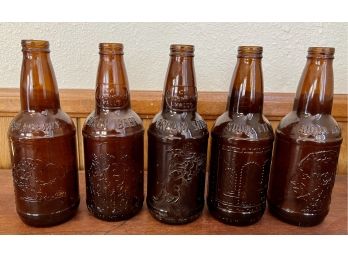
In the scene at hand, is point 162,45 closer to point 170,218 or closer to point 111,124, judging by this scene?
point 111,124

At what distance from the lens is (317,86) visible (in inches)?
25.2

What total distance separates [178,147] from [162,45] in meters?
0.34

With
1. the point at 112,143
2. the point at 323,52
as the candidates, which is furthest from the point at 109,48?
the point at 323,52

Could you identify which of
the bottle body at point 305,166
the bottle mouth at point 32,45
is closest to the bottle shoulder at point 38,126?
the bottle mouth at point 32,45

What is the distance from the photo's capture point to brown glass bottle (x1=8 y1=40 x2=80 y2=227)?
594mm

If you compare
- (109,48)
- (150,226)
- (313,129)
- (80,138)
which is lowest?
(150,226)

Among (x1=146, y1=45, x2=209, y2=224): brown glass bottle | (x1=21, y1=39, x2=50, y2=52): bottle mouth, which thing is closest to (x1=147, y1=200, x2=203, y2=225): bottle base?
(x1=146, y1=45, x2=209, y2=224): brown glass bottle

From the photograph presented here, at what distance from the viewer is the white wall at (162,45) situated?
0.82 metres

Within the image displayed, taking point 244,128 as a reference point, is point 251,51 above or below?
above

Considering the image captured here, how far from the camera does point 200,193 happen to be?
68 centimetres

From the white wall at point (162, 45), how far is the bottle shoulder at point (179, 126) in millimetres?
254

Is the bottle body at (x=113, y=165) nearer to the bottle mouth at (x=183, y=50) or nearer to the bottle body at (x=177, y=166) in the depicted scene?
the bottle body at (x=177, y=166)

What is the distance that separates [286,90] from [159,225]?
0.52 metres

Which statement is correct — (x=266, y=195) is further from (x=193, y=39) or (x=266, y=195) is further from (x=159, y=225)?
(x=193, y=39)
